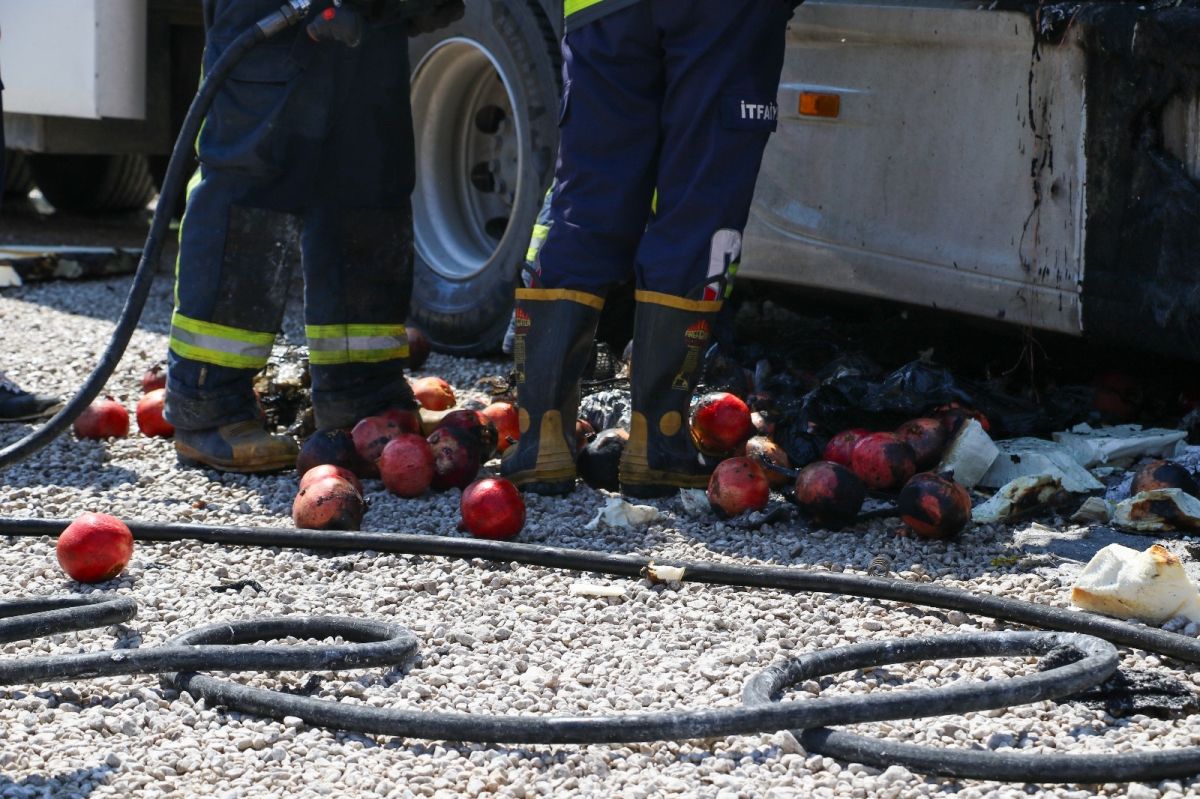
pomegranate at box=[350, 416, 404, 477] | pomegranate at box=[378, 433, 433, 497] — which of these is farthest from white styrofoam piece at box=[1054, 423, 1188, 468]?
pomegranate at box=[350, 416, 404, 477]

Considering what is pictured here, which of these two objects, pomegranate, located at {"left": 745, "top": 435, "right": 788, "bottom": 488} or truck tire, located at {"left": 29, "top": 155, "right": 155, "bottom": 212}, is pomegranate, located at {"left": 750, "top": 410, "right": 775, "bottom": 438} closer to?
pomegranate, located at {"left": 745, "top": 435, "right": 788, "bottom": 488}

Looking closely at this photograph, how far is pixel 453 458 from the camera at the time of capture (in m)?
4.36

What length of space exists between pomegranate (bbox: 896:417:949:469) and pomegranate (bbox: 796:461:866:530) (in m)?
0.49

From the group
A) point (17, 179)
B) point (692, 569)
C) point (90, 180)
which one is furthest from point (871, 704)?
point (17, 179)

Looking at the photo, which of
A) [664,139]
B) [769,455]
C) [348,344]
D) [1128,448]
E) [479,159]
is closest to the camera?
[664,139]

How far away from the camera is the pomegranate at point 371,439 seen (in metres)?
4.50

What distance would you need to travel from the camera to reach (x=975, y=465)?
435cm

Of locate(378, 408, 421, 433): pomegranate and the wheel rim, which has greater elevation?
the wheel rim

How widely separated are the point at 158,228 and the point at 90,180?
663cm

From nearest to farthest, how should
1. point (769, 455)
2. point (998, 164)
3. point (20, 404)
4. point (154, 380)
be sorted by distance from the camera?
Answer: point (769, 455), point (998, 164), point (20, 404), point (154, 380)

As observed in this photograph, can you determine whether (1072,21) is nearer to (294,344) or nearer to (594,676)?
(594,676)

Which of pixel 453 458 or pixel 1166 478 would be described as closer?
pixel 1166 478

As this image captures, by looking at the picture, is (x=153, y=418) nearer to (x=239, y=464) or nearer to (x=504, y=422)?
(x=239, y=464)

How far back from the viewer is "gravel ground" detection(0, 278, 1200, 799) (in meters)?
2.47
